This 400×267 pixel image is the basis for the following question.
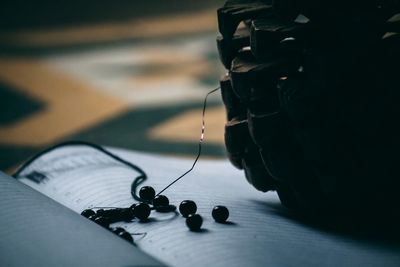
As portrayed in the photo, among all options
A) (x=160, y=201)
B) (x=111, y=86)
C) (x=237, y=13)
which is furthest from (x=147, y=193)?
(x=111, y=86)

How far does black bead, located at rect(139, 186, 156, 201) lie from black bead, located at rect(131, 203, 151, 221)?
0.04 meters

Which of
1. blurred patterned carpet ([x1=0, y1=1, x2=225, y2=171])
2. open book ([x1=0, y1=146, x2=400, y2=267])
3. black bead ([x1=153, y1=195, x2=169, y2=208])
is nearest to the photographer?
open book ([x1=0, y1=146, x2=400, y2=267])

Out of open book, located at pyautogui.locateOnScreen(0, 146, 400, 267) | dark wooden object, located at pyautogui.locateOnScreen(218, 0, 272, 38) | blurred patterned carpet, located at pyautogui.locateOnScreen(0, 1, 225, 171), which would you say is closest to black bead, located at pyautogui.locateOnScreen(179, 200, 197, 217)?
open book, located at pyautogui.locateOnScreen(0, 146, 400, 267)

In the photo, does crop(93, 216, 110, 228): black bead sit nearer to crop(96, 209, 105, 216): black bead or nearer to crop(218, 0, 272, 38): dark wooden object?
crop(96, 209, 105, 216): black bead

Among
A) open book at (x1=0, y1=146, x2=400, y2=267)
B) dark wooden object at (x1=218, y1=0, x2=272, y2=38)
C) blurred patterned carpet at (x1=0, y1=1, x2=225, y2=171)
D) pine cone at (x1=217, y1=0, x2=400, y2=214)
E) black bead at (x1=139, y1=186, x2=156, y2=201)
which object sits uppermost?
dark wooden object at (x1=218, y1=0, x2=272, y2=38)

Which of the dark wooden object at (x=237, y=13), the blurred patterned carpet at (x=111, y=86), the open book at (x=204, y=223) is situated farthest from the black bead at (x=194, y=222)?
the blurred patterned carpet at (x=111, y=86)

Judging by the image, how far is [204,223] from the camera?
0.59 meters

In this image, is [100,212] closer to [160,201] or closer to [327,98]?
[160,201]

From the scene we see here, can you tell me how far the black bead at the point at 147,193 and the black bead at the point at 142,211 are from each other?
4cm

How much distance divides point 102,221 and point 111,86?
1.49 meters

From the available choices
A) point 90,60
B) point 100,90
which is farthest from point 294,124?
point 90,60

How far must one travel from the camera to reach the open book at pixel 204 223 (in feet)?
1.68

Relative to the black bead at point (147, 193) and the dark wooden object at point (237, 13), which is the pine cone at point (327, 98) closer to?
the dark wooden object at point (237, 13)

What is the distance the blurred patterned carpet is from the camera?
156 centimetres
